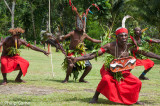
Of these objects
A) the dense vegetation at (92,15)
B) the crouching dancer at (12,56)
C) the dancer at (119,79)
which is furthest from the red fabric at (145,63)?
the dense vegetation at (92,15)

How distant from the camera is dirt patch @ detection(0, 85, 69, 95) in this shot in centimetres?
686

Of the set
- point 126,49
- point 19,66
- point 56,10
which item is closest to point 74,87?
point 19,66

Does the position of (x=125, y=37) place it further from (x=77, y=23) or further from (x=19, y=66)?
(x=19, y=66)

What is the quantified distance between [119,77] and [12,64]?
373 cm

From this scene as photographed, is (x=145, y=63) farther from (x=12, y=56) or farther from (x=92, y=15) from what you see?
(x=92, y=15)

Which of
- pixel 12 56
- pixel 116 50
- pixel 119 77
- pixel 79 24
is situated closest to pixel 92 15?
pixel 79 24

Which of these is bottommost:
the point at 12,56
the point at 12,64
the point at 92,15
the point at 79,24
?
the point at 12,64

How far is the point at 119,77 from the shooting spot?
18.4 feet

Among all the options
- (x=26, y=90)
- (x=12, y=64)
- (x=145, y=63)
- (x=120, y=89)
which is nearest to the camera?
(x=120, y=89)

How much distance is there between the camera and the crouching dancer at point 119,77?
5488 mm

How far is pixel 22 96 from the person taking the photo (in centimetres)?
623

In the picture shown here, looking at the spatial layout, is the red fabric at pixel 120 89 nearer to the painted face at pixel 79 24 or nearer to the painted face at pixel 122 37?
the painted face at pixel 122 37

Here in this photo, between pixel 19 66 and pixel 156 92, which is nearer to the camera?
pixel 156 92

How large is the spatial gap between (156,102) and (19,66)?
4.25m
